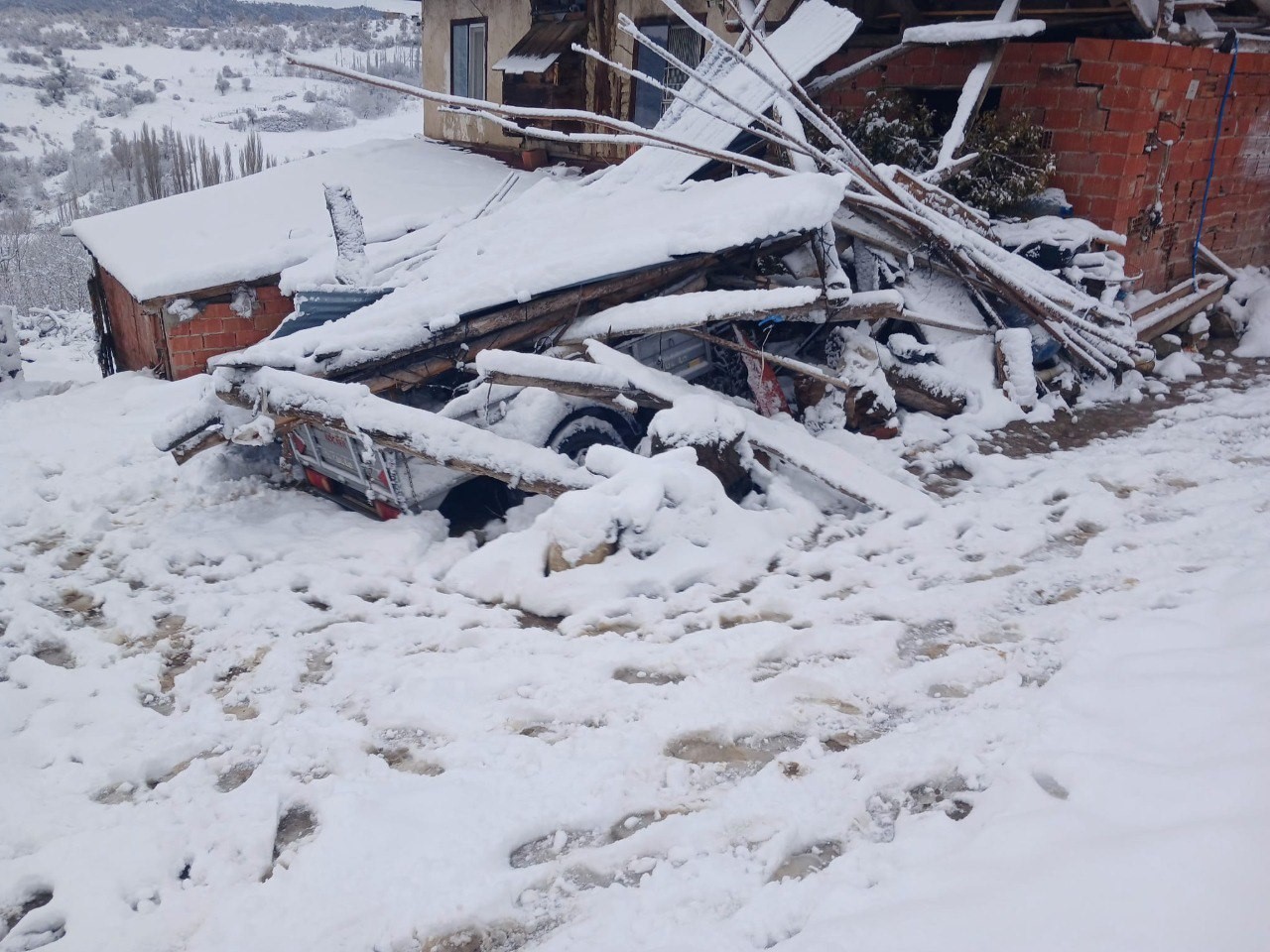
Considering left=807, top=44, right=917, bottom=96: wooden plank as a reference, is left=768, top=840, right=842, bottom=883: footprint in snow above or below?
below

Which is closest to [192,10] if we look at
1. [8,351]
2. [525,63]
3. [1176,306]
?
[525,63]

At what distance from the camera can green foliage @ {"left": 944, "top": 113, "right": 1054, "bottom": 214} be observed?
786 centimetres

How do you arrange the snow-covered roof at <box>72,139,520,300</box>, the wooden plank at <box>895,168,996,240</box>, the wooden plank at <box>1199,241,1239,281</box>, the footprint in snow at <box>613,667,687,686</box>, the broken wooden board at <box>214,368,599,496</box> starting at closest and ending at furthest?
the footprint in snow at <box>613,667,687,686</box> → the broken wooden board at <box>214,368,599,496</box> → the wooden plank at <box>895,168,996,240</box> → the snow-covered roof at <box>72,139,520,300</box> → the wooden plank at <box>1199,241,1239,281</box>

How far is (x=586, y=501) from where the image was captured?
4.29m

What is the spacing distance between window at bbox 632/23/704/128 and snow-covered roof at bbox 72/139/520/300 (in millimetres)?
2292

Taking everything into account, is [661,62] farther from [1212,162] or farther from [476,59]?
[1212,162]

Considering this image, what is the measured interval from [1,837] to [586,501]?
2.58m

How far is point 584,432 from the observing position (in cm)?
545

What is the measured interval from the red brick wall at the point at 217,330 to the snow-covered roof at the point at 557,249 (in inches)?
109

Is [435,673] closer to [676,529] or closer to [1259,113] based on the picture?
[676,529]

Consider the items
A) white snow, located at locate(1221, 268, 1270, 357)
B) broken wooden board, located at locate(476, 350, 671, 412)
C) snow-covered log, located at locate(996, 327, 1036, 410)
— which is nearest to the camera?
broken wooden board, located at locate(476, 350, 671, 412)

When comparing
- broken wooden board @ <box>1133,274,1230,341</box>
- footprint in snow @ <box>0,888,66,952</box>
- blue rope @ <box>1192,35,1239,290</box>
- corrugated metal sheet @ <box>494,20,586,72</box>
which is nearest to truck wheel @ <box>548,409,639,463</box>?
footprint in snow @ <box>0,888,66,952</box>

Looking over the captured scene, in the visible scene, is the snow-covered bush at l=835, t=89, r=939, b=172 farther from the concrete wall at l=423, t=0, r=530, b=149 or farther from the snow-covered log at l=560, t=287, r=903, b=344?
the concrete wall at l=423, t=0, r=530, b=149

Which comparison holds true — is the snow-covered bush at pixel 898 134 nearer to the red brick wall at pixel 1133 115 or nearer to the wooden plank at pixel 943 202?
the red brick wall at pixel 1133 115
